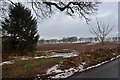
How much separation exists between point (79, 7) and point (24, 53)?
34.8 ft

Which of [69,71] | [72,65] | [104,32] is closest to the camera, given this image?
[69,71]

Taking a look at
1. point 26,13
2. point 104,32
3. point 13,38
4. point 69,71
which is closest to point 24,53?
point 13,38

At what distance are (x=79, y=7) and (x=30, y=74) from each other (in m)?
10.0

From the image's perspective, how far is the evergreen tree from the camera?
105 ft

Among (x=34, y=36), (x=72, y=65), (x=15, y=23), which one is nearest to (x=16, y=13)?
(x=15, y=23)

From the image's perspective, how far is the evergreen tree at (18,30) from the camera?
3209 centimetres

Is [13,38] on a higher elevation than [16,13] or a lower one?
lower

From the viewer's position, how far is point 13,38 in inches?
1284

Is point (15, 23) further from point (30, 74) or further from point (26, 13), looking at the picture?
point (30, 74)

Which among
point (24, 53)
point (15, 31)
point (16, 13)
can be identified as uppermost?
point (16, 13)

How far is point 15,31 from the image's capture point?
1260 inches

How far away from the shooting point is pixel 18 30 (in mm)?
32062

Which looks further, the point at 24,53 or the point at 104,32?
the point at 104,32

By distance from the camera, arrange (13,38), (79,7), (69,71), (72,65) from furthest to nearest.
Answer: (13,38), (79,7), (72,65), (69,71)
